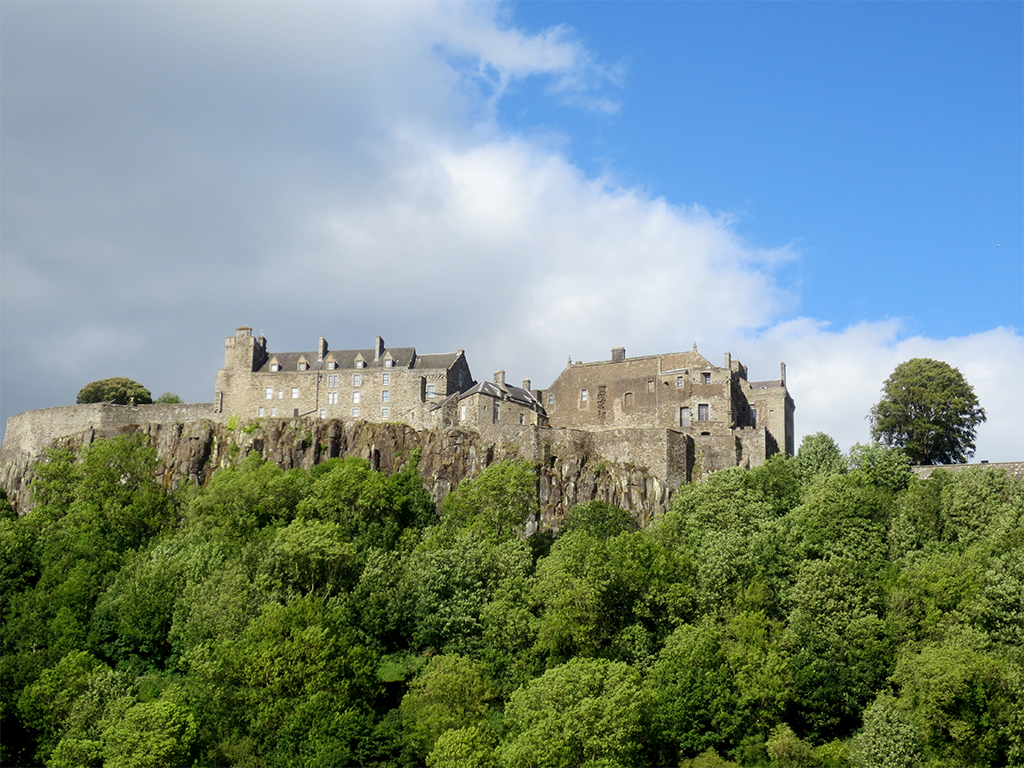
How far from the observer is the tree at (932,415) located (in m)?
65.4

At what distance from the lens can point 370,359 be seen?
266 ft

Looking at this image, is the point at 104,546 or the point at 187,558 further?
the point at 104,546

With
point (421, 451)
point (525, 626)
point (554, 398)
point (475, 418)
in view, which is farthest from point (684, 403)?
point (525, 626)

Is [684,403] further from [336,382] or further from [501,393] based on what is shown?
[336,382]

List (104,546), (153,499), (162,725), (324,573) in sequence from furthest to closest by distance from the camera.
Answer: (153,499) → (104,546) → (324,573) → (162,725)

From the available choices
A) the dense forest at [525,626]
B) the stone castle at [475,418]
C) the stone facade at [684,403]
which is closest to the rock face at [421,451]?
the stone castle at [475,418]

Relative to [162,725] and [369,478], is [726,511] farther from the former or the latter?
[162,725]

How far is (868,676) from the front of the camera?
4559cm

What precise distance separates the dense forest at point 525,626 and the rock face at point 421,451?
3074 millimetres

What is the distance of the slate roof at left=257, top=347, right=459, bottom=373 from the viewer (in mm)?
80125

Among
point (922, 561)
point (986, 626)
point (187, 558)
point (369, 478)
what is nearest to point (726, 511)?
point (922, 561)

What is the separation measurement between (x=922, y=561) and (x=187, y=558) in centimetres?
3533

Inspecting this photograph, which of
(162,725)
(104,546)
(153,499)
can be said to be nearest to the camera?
(162,725)

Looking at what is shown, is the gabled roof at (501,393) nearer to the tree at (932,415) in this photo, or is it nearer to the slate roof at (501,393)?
the slate roof at (501,393)
